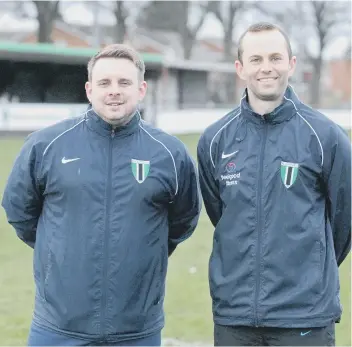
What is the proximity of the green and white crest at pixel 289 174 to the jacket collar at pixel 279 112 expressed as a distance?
21cm

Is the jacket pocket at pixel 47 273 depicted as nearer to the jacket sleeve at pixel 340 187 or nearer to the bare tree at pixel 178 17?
the jacket sleeve at pixel 340 187

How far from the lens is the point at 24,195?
3312 millimetres

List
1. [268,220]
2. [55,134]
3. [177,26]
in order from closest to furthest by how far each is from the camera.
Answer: [268,220]
[55,134]
[177,26]

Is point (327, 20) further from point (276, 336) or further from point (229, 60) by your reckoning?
point (276, 336)

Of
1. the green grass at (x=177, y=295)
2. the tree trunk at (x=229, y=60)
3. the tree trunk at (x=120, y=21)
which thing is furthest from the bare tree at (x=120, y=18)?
the green grass at (x=177, y=295)

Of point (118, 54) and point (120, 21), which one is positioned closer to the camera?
point (118, 54)

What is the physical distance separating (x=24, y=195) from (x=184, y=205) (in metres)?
0.78

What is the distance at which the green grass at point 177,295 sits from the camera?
5387mm

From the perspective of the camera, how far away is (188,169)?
3354 mm

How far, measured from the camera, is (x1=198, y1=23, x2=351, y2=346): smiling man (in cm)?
302

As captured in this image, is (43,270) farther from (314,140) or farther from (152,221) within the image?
(314,140)

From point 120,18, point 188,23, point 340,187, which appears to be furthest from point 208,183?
point 188,23

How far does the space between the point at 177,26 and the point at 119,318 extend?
41.8 m

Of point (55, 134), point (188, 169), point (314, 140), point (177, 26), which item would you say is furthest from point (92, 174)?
point (177, 26)
